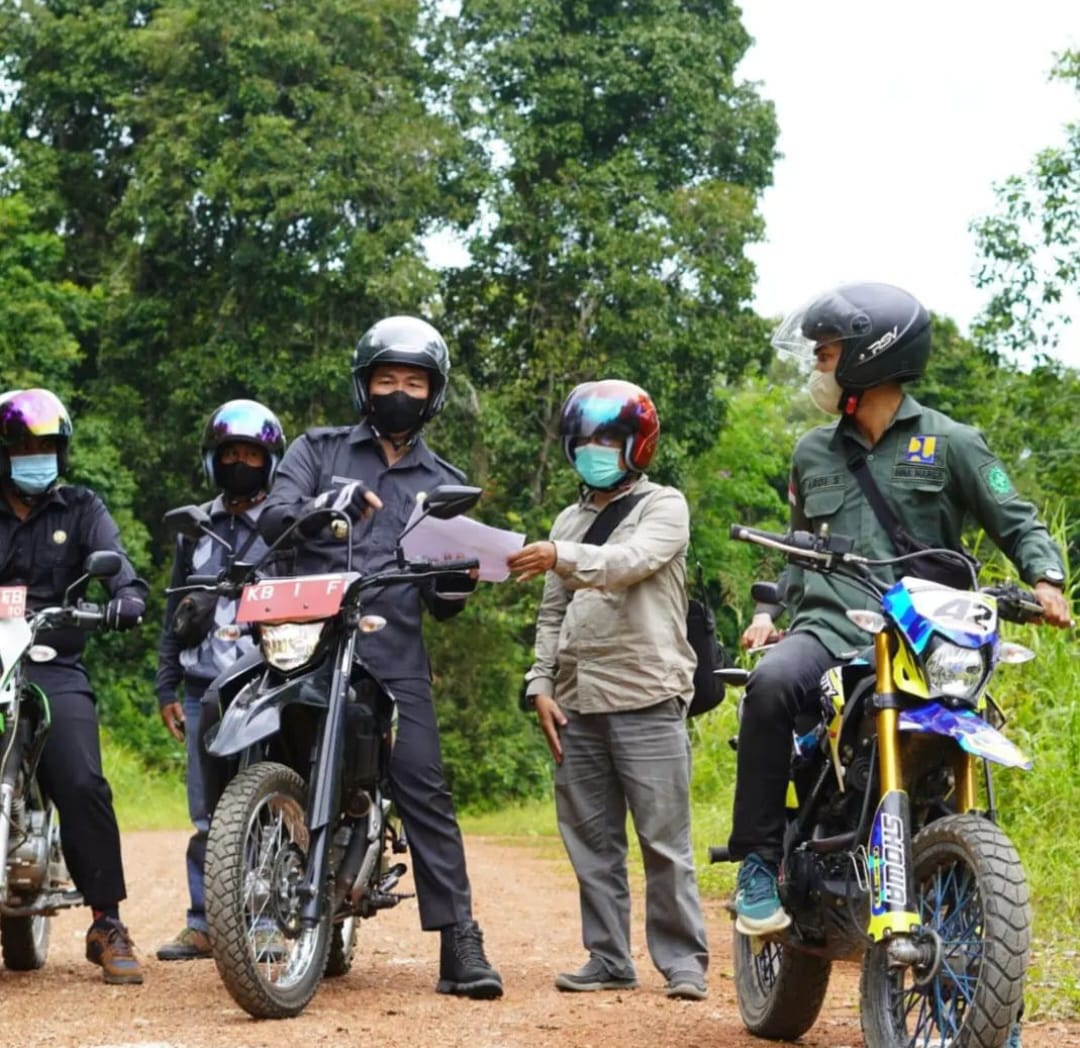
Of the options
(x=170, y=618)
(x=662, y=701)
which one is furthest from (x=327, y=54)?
(x=662, y=701)

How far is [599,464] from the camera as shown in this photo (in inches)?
295

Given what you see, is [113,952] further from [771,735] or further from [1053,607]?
[1053,607]

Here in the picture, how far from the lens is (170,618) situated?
919cm

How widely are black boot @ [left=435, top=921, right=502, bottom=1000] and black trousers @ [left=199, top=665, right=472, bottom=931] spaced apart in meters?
0.05

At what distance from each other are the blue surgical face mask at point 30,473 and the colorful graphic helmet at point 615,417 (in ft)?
6.34

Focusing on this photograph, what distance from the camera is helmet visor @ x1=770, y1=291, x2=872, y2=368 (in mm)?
5953

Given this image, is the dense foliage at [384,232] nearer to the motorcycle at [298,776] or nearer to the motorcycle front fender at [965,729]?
the motorcycle at [298,776]

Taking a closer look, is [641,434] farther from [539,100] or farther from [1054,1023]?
[539,100]

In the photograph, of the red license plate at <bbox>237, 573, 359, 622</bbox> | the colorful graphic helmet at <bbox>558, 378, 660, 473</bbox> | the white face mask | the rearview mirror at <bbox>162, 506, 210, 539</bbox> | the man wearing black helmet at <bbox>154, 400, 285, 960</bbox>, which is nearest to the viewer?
the white face mask

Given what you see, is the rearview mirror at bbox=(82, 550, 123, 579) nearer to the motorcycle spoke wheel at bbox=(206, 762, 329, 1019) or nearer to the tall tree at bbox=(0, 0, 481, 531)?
the motorcycle spoke wheel at bbox=(206, 762, 329, 1019)

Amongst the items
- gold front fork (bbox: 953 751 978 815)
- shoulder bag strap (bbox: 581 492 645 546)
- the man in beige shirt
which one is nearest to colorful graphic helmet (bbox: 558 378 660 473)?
the man in beige shirt

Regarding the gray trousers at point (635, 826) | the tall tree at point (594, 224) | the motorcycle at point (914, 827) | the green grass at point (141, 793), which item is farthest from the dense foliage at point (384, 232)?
the motorcycle at point (914, 827)

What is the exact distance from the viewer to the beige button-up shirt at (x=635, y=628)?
7.41m

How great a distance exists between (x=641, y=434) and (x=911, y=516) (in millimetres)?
1675
